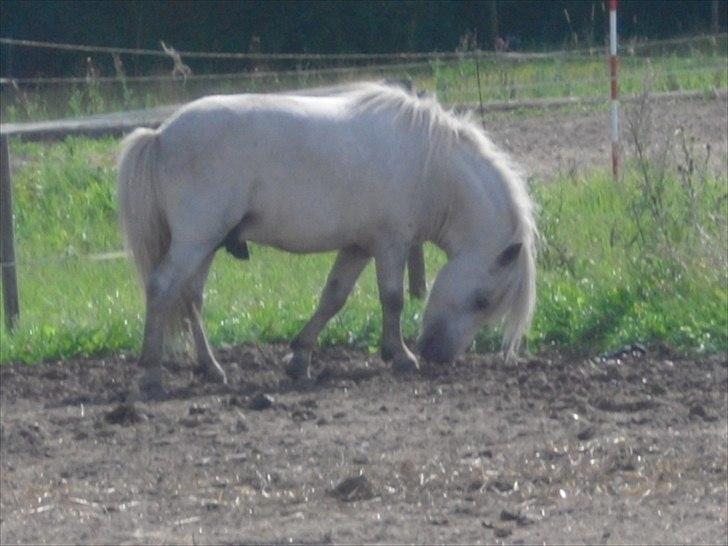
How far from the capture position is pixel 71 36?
92.2 ft

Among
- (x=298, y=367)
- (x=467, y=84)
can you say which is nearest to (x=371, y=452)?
(x=298, y=367)

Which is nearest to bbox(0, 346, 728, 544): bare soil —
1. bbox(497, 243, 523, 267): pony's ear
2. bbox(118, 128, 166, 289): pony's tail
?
bbox(497, 243, 523, 267): pony's ear

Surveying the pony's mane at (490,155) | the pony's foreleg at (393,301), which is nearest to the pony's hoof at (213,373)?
the pony's foreleg at (393,301)

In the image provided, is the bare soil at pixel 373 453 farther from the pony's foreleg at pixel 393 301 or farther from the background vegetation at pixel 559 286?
the background vegetation at pixel 559 286

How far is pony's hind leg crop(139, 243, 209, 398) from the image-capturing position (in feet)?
22.6

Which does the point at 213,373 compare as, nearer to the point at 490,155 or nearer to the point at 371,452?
the point at 371,452

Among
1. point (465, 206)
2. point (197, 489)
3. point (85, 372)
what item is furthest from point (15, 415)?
point (465, 206)

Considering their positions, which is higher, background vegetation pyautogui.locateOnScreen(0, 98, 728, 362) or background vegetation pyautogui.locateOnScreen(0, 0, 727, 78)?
background vegetation pyautogui.locateOnScreen(0, 0, 727, 78)

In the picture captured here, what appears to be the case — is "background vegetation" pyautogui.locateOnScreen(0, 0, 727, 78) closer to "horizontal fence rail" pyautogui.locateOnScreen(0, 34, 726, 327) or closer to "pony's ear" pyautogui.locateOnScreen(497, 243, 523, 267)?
"horizontal fence rail" pyautogui.locateOnScreen(0, 34, 726, 327)

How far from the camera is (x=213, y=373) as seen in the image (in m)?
7.34

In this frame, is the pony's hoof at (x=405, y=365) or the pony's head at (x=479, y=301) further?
the pony's hoof at (x=405, y=365)

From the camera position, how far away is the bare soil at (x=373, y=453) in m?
5.03

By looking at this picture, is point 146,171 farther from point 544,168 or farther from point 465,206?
point 544,168

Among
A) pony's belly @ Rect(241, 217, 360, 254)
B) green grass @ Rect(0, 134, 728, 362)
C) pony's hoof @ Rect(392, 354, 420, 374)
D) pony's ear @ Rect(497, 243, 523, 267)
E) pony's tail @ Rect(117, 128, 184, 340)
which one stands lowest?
pony's hoof @ Rect(392, 354, 420, 374)
